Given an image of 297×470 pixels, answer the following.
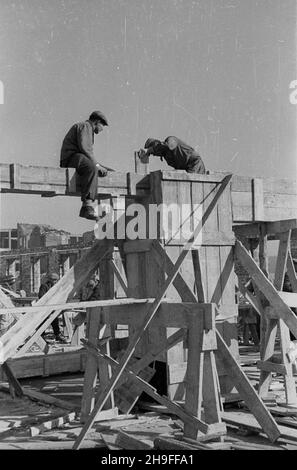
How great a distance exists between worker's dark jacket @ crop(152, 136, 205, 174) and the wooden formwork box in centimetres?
43

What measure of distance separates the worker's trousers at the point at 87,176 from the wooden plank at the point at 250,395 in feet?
7.16

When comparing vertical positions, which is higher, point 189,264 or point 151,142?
point 151,142

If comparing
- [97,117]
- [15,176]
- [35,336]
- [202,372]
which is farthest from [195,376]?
[97,117]

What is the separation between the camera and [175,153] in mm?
7934

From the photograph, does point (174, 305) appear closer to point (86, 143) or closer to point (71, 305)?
point (71, 305)

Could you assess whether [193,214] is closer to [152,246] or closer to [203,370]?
[152,246]

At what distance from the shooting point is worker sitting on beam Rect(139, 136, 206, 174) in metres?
7.90

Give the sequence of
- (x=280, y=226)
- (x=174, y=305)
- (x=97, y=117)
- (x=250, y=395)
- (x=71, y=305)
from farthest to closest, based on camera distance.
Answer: (x=280, y=226), (x=97, y=117), (x=174, y=305), (x=250, y=395), (x=71, y=305)

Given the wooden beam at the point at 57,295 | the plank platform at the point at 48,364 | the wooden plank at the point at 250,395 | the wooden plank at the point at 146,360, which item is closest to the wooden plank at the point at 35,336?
the wooden beam at the point at 57,295

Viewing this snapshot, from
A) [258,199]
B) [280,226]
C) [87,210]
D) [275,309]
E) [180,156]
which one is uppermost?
[180,156]

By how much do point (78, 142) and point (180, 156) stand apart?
5.19 feet

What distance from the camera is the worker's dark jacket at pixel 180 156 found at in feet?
26.1

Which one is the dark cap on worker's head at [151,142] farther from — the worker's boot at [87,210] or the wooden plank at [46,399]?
the wooden plank at [46,399]

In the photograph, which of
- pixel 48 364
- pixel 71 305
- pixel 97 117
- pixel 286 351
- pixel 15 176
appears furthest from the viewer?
pixel 48 364
